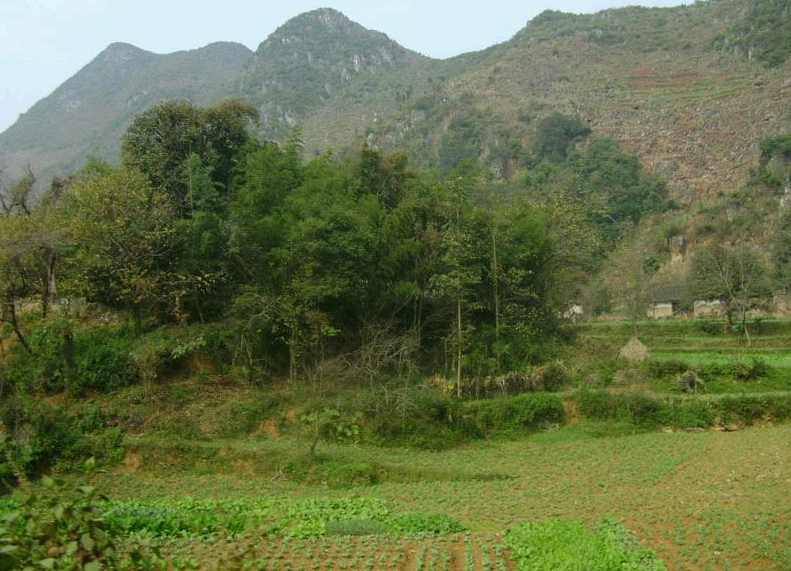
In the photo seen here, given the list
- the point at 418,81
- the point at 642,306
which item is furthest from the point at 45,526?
the point at 418,81

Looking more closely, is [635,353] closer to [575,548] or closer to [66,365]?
[575,548]

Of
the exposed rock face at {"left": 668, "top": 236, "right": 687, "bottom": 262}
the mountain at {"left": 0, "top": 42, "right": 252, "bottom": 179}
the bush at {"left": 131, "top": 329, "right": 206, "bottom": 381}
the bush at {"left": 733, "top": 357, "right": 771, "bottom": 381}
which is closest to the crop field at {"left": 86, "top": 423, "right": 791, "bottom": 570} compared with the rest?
the bush at {"left": 131, "top": 329, "right": 206, "bottom": 381}

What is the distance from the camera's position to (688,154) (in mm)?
80938

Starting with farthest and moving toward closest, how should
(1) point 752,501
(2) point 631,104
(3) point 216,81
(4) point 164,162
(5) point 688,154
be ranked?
(3) point 216,81, (2) point 631,104, (5) point 688,154, (4) point 164,162, (1) point 752,501

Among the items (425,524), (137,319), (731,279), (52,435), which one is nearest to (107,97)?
(137,319)

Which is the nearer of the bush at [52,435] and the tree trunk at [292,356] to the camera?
the bush at [52,435]

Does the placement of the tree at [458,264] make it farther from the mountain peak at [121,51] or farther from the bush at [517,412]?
the mountain peak at [121,51]

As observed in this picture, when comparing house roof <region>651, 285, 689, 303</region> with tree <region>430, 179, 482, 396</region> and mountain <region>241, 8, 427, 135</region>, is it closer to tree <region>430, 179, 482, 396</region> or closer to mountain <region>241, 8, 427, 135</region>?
tree <region>430, 179, 482, 396</region>

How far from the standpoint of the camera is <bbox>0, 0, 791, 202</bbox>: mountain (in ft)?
272

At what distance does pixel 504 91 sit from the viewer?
4250 inches

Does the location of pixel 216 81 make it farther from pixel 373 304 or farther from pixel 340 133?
pixel 373 304

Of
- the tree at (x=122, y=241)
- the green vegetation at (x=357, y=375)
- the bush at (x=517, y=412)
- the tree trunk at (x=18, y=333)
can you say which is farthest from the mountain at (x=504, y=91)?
the tree trunk at (x=18, y=333)

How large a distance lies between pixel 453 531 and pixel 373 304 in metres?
14.2

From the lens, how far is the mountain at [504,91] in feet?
272
